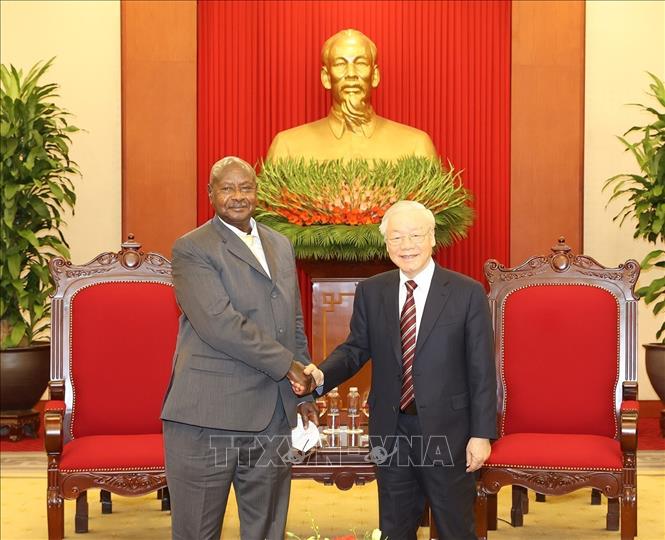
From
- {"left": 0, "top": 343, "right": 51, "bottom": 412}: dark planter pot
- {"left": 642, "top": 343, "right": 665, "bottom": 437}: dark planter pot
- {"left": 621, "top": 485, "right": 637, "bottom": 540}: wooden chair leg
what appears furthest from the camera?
{"left": 0, "top": 343, "right": 51, "bottom": 412}: dark planter pot

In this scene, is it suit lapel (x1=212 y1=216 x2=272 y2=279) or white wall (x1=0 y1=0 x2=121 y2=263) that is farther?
white wall (x1=0 y1=0 x2=121 y2=263)

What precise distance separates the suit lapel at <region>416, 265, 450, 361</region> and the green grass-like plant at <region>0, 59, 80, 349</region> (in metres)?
3.56

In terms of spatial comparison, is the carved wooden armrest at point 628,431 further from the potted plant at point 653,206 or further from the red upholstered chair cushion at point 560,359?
the potted plant at point 653,206

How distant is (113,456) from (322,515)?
98 centimetres

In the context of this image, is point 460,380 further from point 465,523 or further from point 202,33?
point 202,33

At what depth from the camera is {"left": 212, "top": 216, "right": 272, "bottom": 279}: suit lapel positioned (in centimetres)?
269

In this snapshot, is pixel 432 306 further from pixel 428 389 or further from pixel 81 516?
pixel 81 516

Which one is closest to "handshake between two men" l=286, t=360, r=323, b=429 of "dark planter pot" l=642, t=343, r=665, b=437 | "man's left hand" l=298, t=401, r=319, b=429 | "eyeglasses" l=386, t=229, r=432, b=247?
"man's left hand" l=298, t=401, r=319, b=429

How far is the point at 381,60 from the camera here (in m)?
6.75

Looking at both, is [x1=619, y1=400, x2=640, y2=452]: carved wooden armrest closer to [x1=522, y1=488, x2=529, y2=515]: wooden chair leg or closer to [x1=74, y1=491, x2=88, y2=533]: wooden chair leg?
[x1=522, y1=488, x2=529, y2=515]: wooden chair leg

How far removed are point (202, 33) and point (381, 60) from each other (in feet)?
3.87

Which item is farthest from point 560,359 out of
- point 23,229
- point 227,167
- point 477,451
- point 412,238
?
point 23,229

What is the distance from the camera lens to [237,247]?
2693 millimetres

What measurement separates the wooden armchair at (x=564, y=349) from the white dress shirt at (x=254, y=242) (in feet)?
4.83
